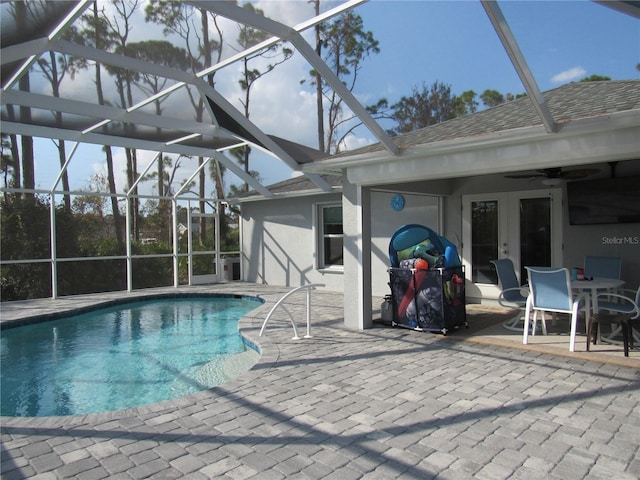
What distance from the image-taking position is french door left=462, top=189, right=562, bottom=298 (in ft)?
27.9

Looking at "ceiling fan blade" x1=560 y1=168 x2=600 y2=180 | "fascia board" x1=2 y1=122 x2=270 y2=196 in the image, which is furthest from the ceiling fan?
"fascia board" x1=2 y1=122 x2=270 y2=196

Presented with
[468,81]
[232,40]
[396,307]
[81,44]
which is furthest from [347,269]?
[468,81]

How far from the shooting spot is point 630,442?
131 inches

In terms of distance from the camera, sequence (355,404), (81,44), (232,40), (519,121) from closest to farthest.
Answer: (355,404)
(519,121)
(81,44)
(232,40)

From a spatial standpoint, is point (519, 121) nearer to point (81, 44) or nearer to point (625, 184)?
point (625, 184)

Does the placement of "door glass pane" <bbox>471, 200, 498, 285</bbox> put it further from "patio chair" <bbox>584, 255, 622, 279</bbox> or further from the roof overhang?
the roof overhang

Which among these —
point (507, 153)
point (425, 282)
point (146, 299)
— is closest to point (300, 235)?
point (146, 299)

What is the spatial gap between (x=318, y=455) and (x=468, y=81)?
2732cm

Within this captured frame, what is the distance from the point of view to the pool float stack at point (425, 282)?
22.0ft

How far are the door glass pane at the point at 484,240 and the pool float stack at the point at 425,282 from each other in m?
2.49

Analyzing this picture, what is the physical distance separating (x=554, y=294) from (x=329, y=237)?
24.9ft

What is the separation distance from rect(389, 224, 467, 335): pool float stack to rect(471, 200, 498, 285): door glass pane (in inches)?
97.9

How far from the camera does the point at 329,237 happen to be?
12.9 meters

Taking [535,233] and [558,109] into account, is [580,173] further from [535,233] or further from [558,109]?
[535,233]
